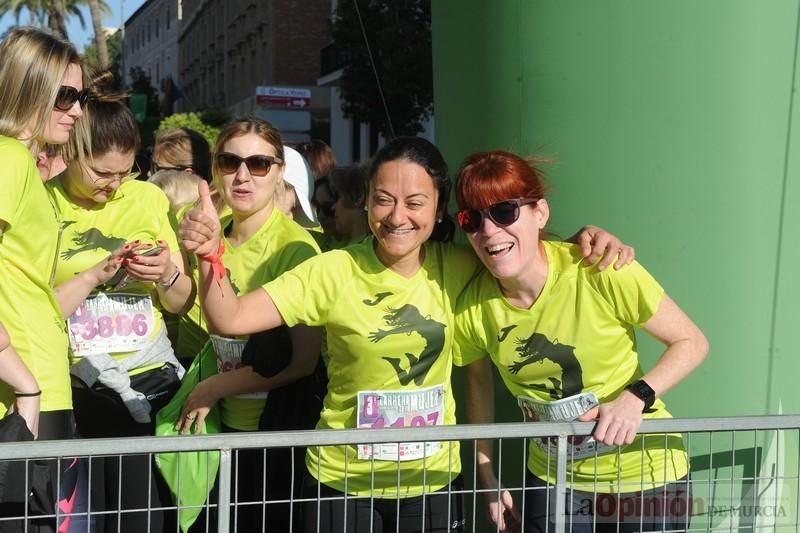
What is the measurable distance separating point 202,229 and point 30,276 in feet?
1.80

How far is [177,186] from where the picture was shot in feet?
14.4

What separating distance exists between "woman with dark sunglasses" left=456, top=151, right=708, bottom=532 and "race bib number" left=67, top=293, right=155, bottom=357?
1351mm

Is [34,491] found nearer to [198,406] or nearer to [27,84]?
[198,406]

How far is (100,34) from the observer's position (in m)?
32.0

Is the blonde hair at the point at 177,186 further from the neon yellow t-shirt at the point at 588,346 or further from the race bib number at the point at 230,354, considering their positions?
the neon yellow t-shirt at the point at 588,346

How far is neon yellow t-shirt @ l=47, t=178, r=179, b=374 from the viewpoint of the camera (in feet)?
11.8

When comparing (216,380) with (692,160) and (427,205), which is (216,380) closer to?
(427,205)

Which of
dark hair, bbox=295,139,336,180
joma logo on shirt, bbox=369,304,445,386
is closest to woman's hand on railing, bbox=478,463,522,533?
joma logo on shirt, bbox=369,304,445,386

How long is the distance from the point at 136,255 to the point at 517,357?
4.21 ft

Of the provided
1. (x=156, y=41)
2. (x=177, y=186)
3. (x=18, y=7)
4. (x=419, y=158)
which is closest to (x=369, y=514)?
(x=419, y=158)

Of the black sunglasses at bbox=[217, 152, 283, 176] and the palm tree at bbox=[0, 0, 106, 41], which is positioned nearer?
the black sunglasses at bbox=[217, 152, 283, 176]

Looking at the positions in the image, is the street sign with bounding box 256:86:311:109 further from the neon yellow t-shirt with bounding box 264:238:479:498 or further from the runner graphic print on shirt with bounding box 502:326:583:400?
the runner graphic print on shirt with bounding box 502:326:583:400

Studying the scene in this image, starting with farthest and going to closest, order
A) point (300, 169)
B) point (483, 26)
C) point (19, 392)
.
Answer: point (300, 169)
point (483, 26)
point (19, 392)

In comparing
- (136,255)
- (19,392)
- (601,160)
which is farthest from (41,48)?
(601,160)
